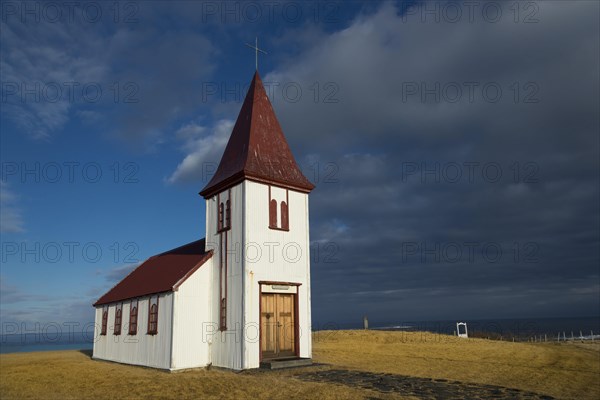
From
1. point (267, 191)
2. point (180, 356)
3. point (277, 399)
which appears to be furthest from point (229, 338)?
point (277, 399)

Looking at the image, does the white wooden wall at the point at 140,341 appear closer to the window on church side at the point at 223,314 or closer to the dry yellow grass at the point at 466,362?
the window on church side at the point at 223,314

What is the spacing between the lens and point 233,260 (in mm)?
19172

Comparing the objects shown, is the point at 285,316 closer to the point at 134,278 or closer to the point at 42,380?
the point at 42,380

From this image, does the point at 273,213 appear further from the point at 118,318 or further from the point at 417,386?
the point at 118,318

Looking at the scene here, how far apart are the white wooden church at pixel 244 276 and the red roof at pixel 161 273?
0.12m

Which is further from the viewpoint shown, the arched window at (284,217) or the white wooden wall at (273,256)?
the arched window at (284,217)

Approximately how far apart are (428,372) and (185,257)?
12483 millimetres

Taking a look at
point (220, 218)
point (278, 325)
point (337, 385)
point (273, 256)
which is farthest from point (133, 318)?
point (337, 385)

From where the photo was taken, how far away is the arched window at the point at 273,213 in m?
19.5

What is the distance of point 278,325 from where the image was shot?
754 inches

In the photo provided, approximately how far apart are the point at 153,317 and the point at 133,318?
2.81 meters

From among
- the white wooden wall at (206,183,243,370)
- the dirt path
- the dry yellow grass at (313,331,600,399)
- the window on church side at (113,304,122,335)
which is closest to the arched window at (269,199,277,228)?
the white wooden wall at (206,183,243,370)

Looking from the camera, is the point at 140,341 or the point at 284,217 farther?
the point at 140,341

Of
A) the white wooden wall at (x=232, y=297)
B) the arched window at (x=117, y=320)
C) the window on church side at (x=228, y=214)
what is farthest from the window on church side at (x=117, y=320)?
the window on church side at (x=228, y=214)
